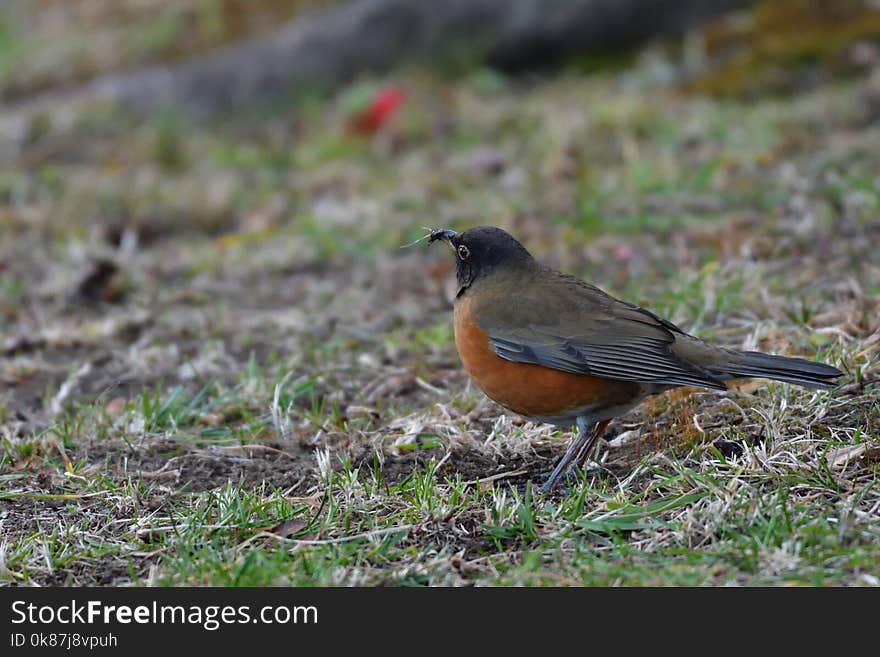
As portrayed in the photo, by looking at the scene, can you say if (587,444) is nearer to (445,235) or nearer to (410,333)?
(445,235)

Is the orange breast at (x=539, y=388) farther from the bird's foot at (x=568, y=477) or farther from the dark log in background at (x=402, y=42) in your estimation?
the dark log in background at (x=402, y=42)

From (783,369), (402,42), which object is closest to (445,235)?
(783,369)

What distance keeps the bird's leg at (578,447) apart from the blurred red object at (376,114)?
20.3 ft

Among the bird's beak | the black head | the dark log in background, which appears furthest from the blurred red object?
the black head

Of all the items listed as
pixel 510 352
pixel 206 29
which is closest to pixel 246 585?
pixel 510 352

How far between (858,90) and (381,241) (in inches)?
154

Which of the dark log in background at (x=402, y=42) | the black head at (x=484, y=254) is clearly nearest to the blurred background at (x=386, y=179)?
the dark log in background at (x=402, y=42)

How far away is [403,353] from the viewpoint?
228 inches

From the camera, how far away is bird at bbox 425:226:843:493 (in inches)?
158

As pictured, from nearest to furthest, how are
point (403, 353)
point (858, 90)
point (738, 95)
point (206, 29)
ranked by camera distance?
1. point (403, 353)
2. point (858, 90)
3. point (738, 95)
4. point (206, 29)

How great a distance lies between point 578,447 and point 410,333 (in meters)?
2.00

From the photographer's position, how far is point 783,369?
379 centimetres

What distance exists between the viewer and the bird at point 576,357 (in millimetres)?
4020
